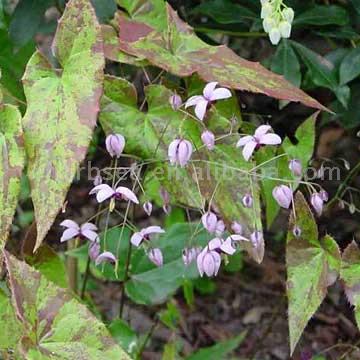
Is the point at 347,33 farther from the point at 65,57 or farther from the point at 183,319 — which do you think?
the point at 183,319

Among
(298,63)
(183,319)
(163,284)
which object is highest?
A: (298,63)

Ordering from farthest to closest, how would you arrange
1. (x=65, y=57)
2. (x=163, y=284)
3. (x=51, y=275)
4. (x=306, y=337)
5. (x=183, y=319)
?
(x=183, y=319) < (x=306, y=337) < (x=163, y=284) < (x=51, y=275) < (x=65, y=57)

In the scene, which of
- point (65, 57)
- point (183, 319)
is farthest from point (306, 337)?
point (65, 57)

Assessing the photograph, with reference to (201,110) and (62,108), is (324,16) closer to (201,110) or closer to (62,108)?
(201,110)

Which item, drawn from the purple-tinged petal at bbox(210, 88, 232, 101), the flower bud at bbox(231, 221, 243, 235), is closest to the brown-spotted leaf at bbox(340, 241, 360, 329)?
the flower bud at bbox(231, 221, 243, 235)

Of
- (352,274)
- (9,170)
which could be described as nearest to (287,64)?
(352,274)

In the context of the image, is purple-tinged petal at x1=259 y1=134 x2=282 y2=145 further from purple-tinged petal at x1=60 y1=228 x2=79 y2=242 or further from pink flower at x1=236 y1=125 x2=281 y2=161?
purple-tinged petal at x1=60 y1=228 x2=79 y2=242
